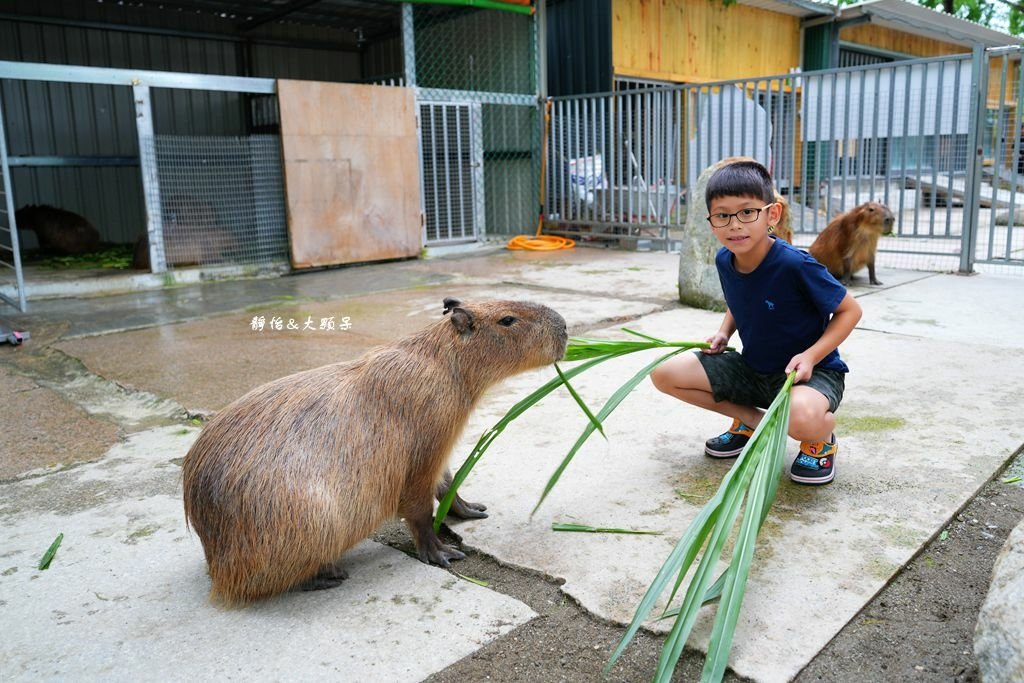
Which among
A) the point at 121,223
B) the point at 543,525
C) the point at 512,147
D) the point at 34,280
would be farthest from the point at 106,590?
the point at 121,223

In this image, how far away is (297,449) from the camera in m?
2.02

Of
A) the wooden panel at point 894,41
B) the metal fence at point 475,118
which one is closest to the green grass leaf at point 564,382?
the metal fence at point 475,118

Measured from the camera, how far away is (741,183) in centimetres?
240

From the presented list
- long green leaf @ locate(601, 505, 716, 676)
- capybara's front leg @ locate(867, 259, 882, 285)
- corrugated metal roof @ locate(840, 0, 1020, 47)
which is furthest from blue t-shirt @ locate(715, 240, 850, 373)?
corrugated metal roof @ locate(840, 0, 1020, 47)

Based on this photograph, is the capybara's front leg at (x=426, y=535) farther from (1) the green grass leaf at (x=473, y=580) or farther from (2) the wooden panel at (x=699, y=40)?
(2) the wooden panel at (x=699, y=40)

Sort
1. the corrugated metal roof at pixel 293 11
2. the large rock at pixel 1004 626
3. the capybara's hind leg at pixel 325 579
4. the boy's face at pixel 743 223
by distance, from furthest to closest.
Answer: the corrugated metal roof at pixel 293 11 < the boy's face at pixel 743 223 < the capybara's hind leg at pixel 325 579 < the large rock at pixel 1004 626

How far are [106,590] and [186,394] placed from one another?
78.6 inches

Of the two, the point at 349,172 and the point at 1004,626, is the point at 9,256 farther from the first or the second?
the point at 1004,626

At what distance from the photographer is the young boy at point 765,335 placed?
245 cm

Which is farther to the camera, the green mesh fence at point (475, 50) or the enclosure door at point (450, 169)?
the green mesh fence at point (475, 50)

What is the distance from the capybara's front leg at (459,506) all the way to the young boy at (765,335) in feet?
2.70

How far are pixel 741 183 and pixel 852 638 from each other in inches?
50.6

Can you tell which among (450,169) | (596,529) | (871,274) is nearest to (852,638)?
(596,529)

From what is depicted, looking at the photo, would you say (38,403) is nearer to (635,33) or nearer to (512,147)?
(512,147)
